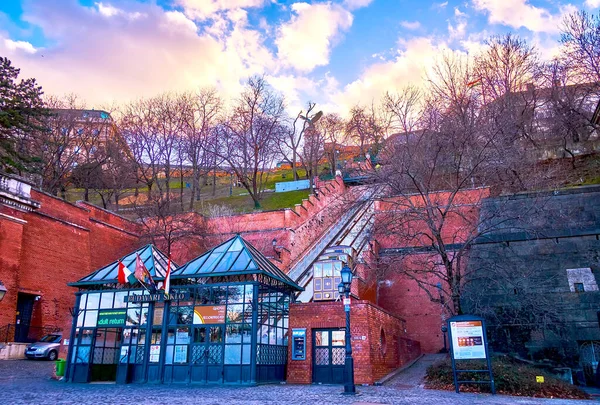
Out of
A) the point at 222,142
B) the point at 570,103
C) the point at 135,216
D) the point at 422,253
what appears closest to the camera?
the point at 422,253

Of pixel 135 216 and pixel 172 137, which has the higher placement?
pixel 172 137

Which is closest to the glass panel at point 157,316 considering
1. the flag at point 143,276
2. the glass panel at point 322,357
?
the flag at point 143,276

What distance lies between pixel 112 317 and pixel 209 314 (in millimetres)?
4336

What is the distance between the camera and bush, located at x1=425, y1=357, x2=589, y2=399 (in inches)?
562

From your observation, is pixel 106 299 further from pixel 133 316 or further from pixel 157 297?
pixel 157 297

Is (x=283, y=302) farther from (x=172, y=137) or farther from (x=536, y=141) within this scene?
(x=172, y=137)

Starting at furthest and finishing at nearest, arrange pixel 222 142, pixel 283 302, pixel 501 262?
pixel 222 142
pixel 501 262
pixel 283 302

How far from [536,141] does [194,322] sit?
28.2 metres

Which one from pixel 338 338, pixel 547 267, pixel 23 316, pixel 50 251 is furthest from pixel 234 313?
pixel 50 251

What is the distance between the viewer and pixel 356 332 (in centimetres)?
1644

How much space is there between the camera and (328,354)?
16906 millimetres

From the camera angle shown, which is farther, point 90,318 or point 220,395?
point 90,318

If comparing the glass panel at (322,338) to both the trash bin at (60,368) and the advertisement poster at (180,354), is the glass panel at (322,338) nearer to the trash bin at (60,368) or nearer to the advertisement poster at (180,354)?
the advertisement poster at (180,354)

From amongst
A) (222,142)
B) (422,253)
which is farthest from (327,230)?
(222,142)
